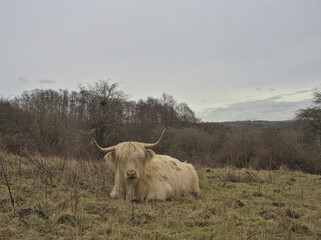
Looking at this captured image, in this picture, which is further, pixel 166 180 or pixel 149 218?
pixel 166 180

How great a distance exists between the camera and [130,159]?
17.1 feet

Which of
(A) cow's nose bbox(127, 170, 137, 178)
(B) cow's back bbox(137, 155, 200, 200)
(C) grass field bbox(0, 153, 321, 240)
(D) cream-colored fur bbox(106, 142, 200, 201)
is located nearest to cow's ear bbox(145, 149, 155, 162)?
(D) cream-colored fur bbox(106, 142, 200, 201)

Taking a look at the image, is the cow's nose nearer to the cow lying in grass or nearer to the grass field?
the cow lying in grass

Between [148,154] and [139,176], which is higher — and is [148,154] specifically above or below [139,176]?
above

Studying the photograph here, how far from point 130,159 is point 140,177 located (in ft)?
1.68

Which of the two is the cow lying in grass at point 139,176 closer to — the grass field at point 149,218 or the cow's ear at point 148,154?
the cow's ear at point 148,154

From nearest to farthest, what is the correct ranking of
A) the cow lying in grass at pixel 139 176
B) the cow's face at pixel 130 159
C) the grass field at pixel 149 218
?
the grass field at pixel 149 218 → the cow's face at pixel 130 159 → the cow lying in grass at pixel 139 176

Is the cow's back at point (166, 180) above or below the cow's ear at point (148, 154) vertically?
below

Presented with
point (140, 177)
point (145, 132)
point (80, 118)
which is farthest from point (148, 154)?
point (145, 132)

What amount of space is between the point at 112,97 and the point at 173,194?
31.1 meters

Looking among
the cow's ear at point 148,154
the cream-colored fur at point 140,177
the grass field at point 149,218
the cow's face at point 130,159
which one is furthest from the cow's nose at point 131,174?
the cow's ear at point 148,154

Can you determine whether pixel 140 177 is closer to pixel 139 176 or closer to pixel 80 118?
pixel 139 176

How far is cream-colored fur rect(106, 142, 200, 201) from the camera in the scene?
527 cm

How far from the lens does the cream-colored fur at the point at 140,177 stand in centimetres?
527
